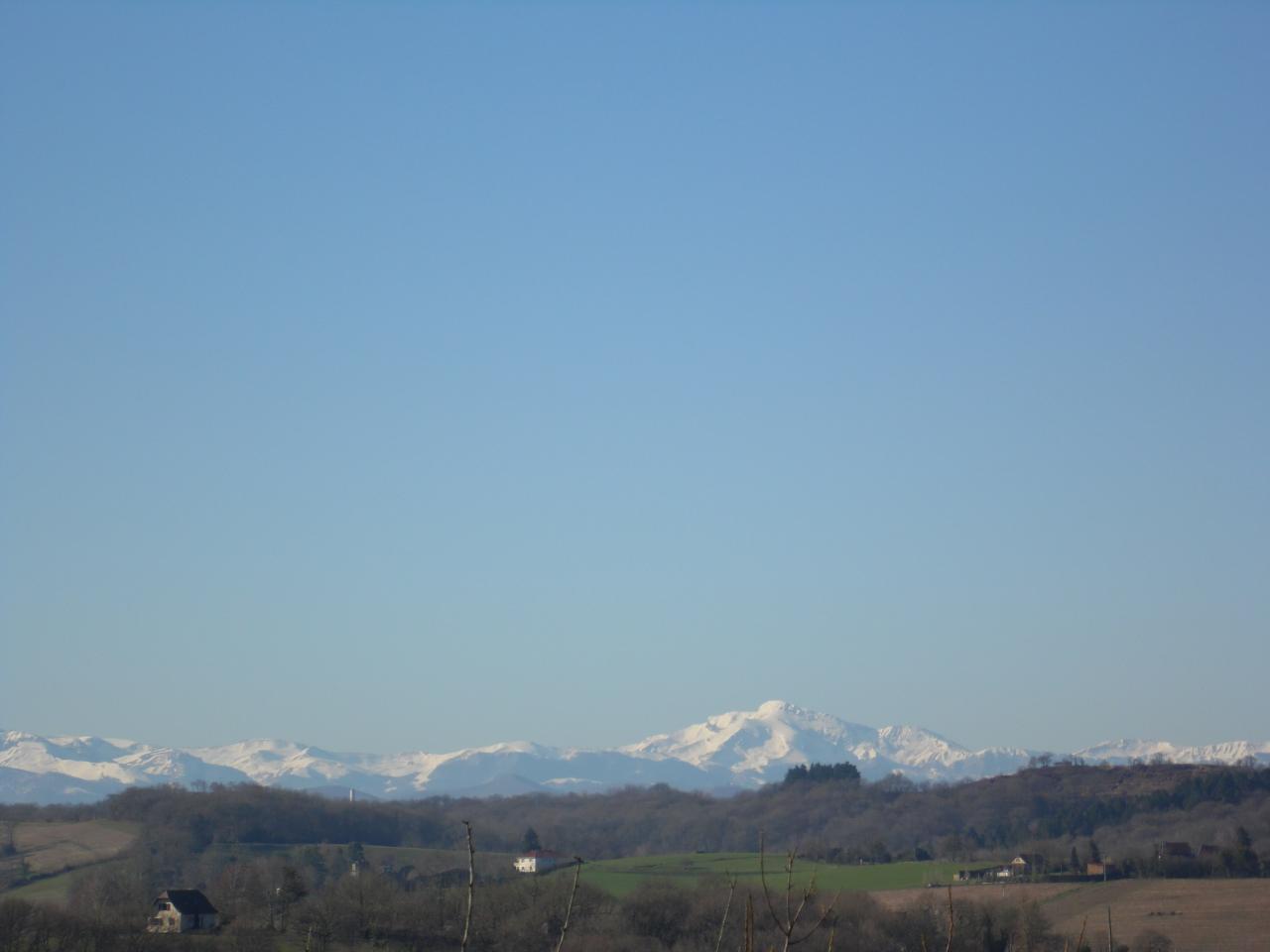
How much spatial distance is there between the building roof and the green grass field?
2202 centimetres

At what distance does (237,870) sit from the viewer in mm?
91375

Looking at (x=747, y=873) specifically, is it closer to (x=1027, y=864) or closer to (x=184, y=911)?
(x=1027, y=864)

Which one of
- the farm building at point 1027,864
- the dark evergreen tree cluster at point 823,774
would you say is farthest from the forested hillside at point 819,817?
the farm building at point 1027,864

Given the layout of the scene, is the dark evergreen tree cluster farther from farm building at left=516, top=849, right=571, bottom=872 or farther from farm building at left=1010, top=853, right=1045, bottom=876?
farm building at left=516, top=849, right=571, bottom=872

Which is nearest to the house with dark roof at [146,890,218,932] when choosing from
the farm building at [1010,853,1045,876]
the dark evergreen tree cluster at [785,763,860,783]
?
the farm building at [1010,853,1045,876]

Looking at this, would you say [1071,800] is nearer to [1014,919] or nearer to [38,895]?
[1014,919]

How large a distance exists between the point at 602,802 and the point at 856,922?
124 m

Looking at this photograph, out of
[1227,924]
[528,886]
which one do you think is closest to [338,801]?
[528,886]

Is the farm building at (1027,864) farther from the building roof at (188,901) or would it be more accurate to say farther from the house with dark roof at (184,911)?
the house with dark roof at (184,911)

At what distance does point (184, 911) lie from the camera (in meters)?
75.9

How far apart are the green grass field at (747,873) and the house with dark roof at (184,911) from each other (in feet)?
72.8

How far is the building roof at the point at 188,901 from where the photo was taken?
3002 inches

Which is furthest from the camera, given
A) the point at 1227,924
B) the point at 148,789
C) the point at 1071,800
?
the point at 1071,800

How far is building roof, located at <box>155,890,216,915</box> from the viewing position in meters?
76.2
